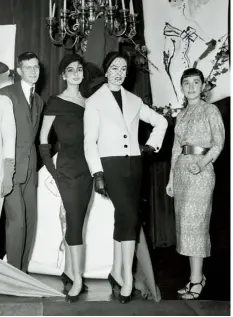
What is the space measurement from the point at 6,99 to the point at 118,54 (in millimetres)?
851

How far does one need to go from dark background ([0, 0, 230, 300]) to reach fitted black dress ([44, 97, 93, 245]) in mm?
651

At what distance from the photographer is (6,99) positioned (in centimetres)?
289

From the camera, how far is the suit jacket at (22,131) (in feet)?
9.54

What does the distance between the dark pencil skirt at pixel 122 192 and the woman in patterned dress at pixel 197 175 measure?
38 centimetres

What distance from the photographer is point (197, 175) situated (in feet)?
9.31

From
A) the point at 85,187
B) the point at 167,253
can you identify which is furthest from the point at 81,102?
the point at 167,253

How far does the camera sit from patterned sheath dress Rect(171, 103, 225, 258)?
281 centimetres

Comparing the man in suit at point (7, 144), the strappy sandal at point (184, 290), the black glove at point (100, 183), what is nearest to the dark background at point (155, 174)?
the strappy sandal at point (184, 290)

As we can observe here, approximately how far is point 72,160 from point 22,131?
1.40 ft

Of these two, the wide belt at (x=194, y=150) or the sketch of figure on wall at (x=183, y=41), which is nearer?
the wide belt at (x=194, y=150)

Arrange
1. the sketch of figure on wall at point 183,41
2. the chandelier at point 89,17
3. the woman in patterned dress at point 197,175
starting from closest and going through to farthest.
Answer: the woman in patterned dress at point 197,175, the chandelier at point 89,17, the sketch of figure on wall at point 183,41

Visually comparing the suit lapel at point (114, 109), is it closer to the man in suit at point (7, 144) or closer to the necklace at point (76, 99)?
the necklace at point (76, 99)

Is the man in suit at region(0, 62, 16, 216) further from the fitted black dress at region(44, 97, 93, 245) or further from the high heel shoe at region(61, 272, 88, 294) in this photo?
the high heel shoe at region(61, 272, 88, 294)

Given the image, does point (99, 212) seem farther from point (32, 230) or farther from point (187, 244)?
point (187, 244)
